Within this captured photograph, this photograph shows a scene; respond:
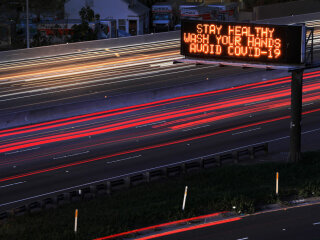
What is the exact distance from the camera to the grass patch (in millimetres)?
23047

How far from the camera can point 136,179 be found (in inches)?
1184

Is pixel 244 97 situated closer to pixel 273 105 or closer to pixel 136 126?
pixel 273 105

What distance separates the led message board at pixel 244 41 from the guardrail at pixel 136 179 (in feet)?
15.6

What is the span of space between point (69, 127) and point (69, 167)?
350 inches

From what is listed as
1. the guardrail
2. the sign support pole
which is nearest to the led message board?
the sign support pole

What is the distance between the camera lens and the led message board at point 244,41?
101 feet

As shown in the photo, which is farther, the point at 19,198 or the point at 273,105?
the point at 273,105

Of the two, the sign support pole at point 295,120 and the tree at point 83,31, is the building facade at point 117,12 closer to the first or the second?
the tree at point 83,31

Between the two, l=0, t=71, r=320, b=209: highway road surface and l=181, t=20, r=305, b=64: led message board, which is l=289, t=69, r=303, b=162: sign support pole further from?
l=181, t=20, r=305, b=64: led message board

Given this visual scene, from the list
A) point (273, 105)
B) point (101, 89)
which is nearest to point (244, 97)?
point (273, 105)

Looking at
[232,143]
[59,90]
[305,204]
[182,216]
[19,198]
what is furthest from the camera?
[59,90]

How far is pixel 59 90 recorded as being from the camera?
5200 cm

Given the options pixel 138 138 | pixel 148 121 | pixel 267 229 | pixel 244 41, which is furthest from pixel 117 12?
pixel 267 229

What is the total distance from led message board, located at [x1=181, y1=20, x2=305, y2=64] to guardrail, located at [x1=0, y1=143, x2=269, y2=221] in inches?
188
